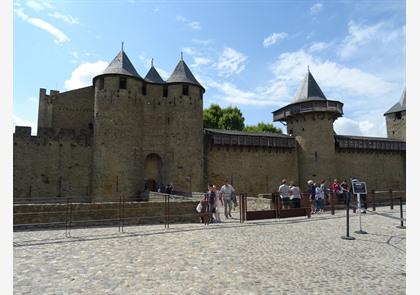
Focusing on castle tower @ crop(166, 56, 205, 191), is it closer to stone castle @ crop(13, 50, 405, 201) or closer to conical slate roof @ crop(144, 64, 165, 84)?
stone castle @ crop(13, 50, 405, 201)

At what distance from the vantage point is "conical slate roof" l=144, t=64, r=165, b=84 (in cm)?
2627

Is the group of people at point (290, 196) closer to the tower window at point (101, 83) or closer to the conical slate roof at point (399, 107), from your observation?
the tower window at point (101, 83)

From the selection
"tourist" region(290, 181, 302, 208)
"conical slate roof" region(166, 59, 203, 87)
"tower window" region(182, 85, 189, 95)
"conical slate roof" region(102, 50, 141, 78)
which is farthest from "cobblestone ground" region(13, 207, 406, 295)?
"conical slate roof" region(166, 59, 203, 87)

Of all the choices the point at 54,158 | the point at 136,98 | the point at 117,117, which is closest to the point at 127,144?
the point at 117,117

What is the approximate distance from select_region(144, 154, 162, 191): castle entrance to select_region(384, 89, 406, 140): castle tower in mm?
26287

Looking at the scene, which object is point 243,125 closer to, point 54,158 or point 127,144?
point 127,144

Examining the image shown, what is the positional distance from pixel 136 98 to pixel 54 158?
678 centimetres

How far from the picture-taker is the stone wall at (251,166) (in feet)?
87.2

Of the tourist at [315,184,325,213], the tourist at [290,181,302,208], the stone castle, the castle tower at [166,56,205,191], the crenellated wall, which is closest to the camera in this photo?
the tourist at [290,181,302,208]

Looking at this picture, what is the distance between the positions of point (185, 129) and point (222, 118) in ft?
49.9

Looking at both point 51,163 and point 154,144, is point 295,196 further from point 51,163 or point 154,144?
point 51,163

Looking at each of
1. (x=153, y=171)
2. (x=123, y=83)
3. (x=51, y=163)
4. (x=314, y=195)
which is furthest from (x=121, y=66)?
(x=314, y=195)

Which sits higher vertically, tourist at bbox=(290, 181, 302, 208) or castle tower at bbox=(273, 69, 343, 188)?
castle tower at bbox=(273, 69, 343, 188)

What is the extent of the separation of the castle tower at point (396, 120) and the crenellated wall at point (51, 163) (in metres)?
31.0
